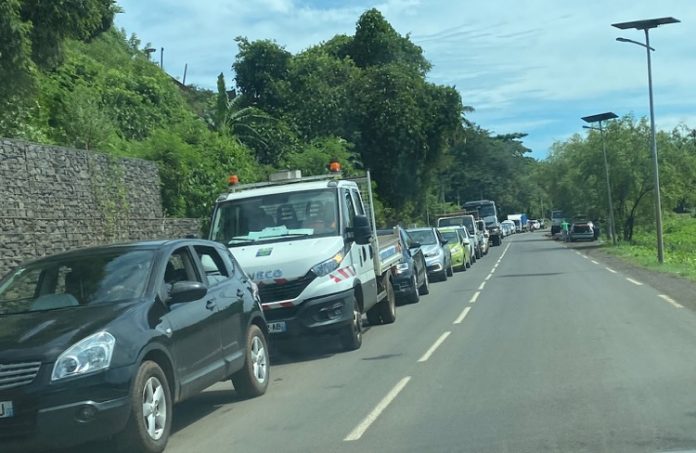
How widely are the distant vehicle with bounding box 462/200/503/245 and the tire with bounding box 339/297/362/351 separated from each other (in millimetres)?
52402

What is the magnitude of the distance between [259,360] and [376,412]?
6.14 feet

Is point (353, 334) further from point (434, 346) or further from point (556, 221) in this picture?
point (556, 221)

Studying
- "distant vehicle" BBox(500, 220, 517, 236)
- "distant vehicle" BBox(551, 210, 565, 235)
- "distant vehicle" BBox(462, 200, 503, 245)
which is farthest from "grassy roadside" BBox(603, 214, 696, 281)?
"distant vehicle" BBox(500, 220, 517, 236)

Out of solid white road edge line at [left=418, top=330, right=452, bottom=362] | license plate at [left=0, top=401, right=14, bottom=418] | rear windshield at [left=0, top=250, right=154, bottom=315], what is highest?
rear windshield at [left=0, top=250, right=154, bottom=315]

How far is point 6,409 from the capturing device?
615 centimetres

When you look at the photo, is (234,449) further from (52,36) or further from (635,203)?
(635,203)

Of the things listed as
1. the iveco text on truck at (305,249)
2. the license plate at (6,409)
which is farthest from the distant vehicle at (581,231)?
the license plate at (6,409)

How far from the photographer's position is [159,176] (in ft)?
77.7

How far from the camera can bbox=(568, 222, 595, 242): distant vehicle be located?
61.1 metres

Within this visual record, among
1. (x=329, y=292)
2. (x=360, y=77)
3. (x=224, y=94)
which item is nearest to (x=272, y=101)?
(x=360, y=77)

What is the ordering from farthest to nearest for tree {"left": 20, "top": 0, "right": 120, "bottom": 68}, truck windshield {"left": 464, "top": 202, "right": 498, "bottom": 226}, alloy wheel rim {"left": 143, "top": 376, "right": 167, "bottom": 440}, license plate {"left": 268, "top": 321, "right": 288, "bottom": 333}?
truck windshield {"left": 464, "top": 202, "right": 498, "bottom": 226}, tree {"left": 20, "top": 0, "right": 120, "bottom": 68}, license plate {"left": 268, "top": 321, "right": 288, "bottom": 333}, alloy wheel rim {"left": 143, "top": 376, "right": 167, "bottom": 440}

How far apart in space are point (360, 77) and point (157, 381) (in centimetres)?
4123

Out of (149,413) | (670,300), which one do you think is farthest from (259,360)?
(670,300)

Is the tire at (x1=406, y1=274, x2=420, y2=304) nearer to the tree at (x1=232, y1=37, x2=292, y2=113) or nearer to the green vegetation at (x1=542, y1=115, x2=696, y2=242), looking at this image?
the tree at (x1=232, y1=37, x2=292, y2=113)
